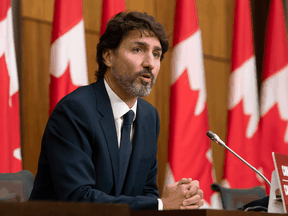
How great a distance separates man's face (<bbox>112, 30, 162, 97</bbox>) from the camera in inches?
69.7

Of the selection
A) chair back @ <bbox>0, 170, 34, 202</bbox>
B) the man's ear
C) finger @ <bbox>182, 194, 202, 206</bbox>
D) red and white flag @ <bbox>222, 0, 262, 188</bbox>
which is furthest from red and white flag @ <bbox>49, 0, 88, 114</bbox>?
red and white flag @ <bbox>222, 0, 262, 188</bbox>

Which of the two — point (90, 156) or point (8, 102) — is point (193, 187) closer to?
point (90, 156)

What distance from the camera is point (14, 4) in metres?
2.99

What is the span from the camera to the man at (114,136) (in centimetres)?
133

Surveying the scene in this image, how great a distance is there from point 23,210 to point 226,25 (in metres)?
4.31

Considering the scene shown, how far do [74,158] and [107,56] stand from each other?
30.9 inches

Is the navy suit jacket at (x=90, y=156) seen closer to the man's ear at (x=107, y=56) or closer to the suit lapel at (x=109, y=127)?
the suit lapel at (x=109, y=127)

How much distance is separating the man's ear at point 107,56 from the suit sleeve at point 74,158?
0.46 metres

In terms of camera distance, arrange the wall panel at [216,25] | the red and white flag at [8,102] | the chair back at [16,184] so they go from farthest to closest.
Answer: the wall panel at [216,25] < the red and white flag at [8,102] < the chair back at [16,184]

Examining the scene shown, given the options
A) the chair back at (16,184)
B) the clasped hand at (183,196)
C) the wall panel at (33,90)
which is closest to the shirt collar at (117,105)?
the clasped hand at (183,196)

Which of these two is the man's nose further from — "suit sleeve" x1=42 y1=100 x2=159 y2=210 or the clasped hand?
the clasped hand

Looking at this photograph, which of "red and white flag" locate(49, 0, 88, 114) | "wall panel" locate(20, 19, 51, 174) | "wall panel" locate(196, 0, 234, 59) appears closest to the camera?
"red and white flag" locate(49, 0, 88, 114)

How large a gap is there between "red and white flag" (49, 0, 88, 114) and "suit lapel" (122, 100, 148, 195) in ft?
3.57

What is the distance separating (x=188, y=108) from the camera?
3.40 m
